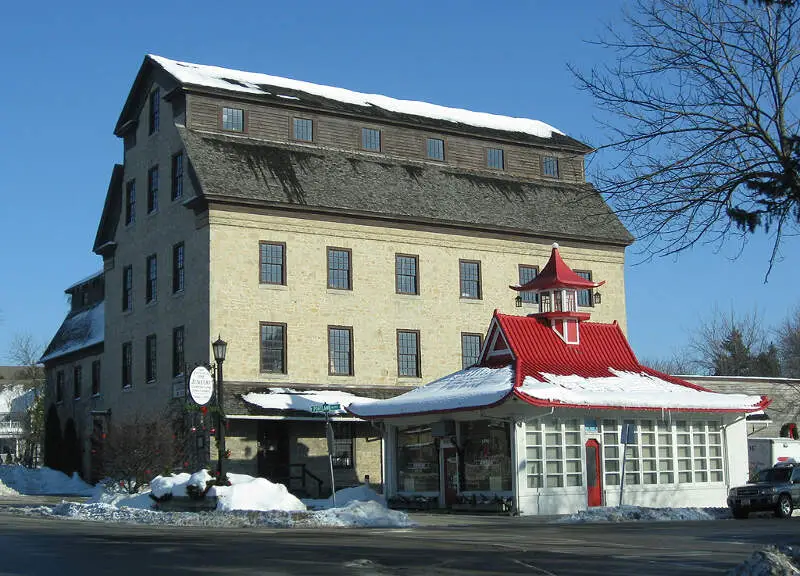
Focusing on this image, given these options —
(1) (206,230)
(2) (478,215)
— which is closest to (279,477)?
(1) (206,230)

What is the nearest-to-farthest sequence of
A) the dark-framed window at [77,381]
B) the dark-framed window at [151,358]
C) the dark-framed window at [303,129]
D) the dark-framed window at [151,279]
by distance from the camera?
the dark-framed window at [151,358]
the dark-framed window at [303,129]
the dark-framed window at [151,279]
the dark-framed window at [77,381]

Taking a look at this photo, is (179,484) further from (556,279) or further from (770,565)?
(770,565)

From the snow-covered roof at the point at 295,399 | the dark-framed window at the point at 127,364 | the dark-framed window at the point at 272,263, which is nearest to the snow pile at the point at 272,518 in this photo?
the snow-covered roof at the point at 295,399

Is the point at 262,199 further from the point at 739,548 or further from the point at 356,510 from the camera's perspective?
the point at 739,548

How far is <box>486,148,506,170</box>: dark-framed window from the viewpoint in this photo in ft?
164

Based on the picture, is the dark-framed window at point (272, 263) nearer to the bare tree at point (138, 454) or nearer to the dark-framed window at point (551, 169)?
the bare tree at point (138, 454)

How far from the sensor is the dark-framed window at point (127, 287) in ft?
157

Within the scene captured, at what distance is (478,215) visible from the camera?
46.7 m

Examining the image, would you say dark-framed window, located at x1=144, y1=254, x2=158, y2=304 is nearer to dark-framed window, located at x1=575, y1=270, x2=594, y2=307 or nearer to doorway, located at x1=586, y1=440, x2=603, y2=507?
dark-framed window, located at x1=575, y1=270, x2=594, y2=307

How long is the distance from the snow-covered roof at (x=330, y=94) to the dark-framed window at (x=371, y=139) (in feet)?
5.53

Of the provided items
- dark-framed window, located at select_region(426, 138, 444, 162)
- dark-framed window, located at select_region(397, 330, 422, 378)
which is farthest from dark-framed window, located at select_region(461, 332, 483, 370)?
dark-framed window, located at select_region(426, 138, 444, 162)

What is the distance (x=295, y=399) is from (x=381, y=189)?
392 inches

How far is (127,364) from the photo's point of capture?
47.5 metres

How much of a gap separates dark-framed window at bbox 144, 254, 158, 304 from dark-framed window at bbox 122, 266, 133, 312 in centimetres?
193
